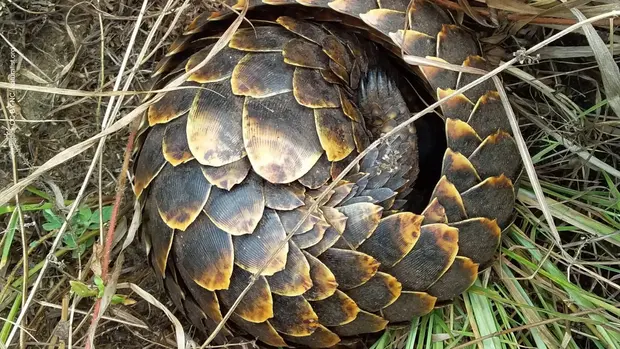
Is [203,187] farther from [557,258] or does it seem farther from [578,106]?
[578,106]

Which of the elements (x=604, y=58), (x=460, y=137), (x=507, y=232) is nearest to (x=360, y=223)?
(x=460, y=137)

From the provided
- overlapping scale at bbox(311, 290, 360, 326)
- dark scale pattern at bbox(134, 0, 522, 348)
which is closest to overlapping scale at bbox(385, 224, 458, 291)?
dark scale pattern at bbox(134, 0, 522, 348)

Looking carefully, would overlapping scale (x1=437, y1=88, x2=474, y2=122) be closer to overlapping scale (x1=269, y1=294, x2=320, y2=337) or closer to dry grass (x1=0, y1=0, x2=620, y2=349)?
dry grass (x1=0, y1=0, x2=620, y2=349)

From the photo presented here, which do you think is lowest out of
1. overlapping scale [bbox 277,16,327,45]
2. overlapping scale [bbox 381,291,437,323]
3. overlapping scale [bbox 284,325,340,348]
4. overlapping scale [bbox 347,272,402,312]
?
overlapping scale [bbox 284,325,340,348]

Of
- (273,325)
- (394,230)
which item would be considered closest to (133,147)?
(273,325)

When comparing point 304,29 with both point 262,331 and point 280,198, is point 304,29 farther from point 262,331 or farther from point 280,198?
point 262,331

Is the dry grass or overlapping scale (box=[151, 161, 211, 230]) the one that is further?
the dry grass
